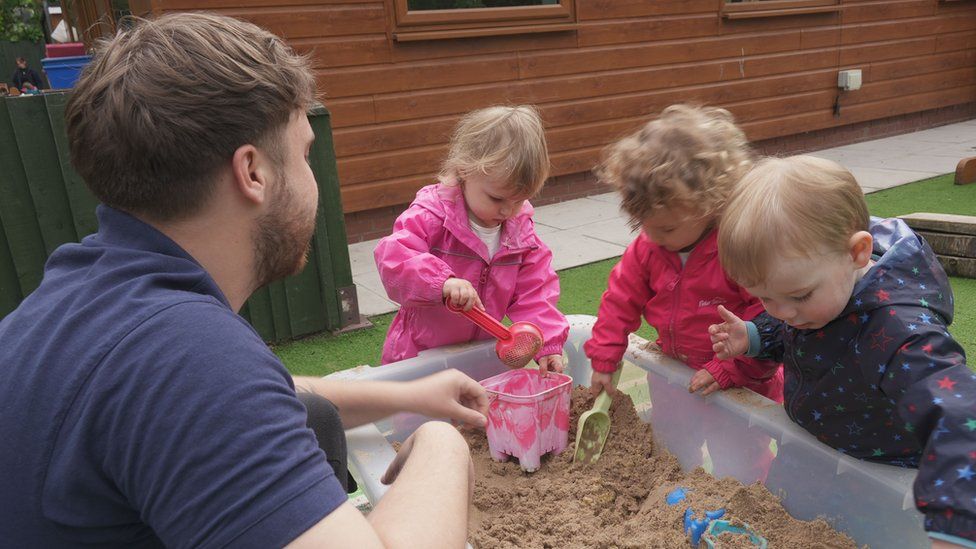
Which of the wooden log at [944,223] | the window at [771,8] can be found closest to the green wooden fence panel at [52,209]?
the wooden log at [944,223]

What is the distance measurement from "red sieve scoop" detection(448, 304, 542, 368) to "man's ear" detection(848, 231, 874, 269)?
2.72 ft

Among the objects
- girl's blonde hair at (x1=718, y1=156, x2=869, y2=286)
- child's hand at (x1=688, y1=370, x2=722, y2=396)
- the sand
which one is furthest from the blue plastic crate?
girl's blonde hair at (x1=718, y1=156, x2=869, y2=286)

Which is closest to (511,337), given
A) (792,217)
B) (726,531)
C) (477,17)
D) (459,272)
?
(459,272)

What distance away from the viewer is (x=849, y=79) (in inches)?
273

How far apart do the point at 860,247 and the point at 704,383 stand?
0.57 metres

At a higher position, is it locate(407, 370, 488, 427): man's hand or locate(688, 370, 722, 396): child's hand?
locate(407, 370, 488, 427): man's hand

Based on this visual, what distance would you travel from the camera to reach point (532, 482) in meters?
1.77

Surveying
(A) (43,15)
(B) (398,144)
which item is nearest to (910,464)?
(B) (398,144)

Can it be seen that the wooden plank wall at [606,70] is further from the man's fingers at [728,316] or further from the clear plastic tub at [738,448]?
Answer: the man's fingers at [728,316]

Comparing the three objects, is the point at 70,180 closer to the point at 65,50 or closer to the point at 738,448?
the point at 738,448

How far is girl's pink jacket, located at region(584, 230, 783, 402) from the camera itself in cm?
166

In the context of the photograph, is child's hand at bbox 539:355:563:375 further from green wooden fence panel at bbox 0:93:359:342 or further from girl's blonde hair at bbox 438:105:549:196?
green wooden fence panel at bbox 0:93:359:342

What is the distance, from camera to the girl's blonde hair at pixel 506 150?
5.99ft

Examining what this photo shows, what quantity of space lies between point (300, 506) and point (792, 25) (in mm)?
7033
